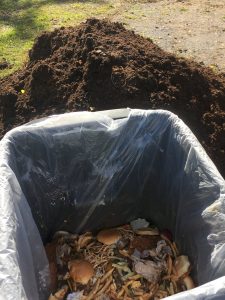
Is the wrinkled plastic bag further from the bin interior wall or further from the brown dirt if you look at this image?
the brown dirt

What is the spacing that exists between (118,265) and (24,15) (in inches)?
198

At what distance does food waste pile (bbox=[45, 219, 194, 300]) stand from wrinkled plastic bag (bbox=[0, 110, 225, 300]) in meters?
0.07

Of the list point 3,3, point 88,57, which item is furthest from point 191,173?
point 3,3

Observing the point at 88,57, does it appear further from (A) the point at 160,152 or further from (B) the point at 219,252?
(B) the point at 219,252

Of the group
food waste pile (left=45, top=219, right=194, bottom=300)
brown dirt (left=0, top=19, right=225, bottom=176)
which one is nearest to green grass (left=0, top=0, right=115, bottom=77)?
brown dirt (left=0, top=19, right=225, bottom=176)

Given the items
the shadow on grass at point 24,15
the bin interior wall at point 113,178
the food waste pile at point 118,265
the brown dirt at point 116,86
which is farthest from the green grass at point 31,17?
the food waste pile at point 118,265

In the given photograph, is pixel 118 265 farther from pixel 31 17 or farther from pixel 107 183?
pixel 31 17

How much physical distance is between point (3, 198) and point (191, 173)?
88 centimetres

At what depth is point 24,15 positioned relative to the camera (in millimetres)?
6262

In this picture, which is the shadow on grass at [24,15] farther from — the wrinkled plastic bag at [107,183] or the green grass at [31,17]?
the wrinkled plastic bag at [107,183]

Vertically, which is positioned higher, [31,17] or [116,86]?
[31,17]

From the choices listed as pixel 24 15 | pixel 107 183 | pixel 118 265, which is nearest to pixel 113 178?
pixel 107 183

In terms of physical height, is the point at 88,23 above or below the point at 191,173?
above

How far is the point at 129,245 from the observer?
235 centimetres
